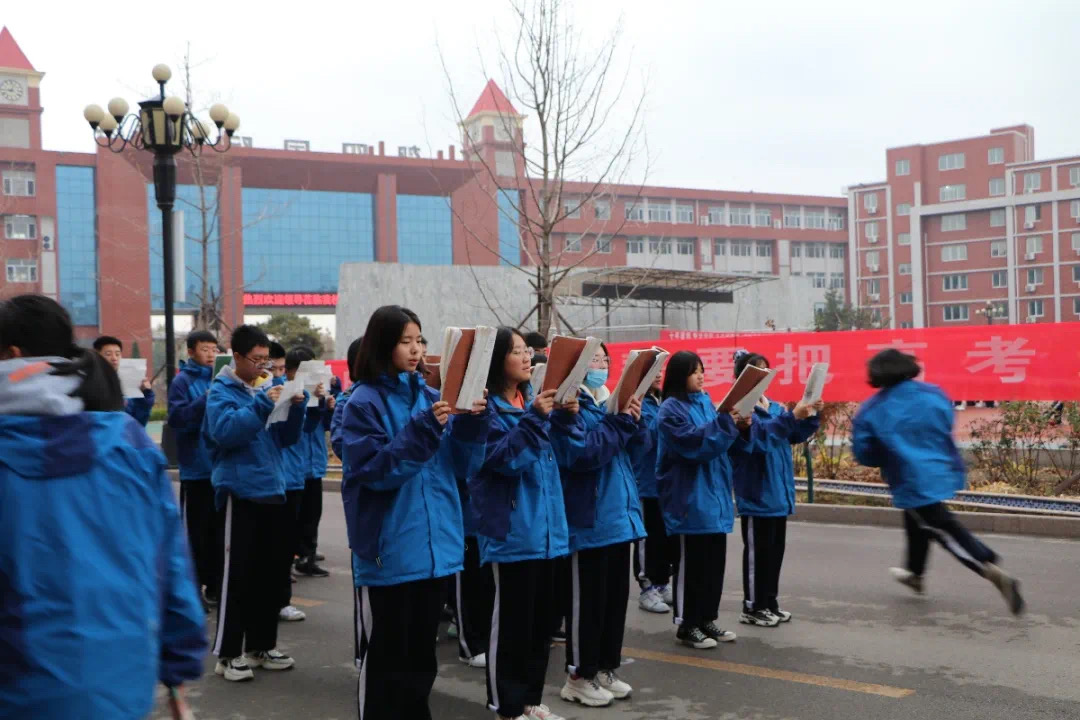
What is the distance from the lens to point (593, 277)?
28.8 meters

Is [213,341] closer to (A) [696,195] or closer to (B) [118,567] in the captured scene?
(B) [118,567]

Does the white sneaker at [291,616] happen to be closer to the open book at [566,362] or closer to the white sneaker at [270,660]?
the white sneaker at [270,660]

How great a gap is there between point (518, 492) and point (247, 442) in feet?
6.27

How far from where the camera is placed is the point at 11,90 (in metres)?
70.6

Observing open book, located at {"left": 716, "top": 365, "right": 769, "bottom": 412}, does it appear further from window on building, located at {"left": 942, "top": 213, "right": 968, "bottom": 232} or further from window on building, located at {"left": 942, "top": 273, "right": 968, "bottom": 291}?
window on building, located at {"left": 942, "top": 273, "right": 968, "bottom": 291}

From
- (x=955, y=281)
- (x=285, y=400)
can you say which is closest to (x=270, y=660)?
(x=285, y=400)

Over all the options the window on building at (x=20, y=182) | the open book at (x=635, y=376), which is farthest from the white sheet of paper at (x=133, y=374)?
the window on building at (x=20, y=182)

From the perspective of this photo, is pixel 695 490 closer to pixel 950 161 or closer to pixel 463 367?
pixel 463 367

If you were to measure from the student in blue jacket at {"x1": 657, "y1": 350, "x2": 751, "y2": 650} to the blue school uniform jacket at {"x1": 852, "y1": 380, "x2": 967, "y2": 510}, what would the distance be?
0.84m

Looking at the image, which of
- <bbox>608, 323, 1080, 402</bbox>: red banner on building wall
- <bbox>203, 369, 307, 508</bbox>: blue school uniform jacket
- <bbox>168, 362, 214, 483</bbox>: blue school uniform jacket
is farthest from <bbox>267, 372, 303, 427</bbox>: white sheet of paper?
<bbox>608, 323, 1080, 402</bbox>: red banner on building wall

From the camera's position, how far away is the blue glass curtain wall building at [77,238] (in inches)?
2675

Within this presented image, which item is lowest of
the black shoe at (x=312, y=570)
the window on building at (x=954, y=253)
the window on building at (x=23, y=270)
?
the black shoe at (x=312, y=570)

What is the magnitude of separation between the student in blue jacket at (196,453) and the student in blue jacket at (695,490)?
319 cm

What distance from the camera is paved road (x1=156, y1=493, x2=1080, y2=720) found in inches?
214
